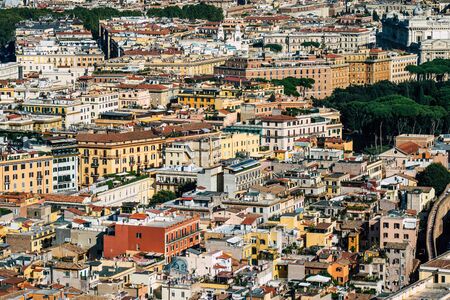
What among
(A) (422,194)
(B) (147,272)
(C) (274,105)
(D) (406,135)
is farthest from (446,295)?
(C) (274,105)

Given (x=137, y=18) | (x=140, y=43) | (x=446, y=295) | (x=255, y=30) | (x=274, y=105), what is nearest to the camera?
(x=446, y=295)

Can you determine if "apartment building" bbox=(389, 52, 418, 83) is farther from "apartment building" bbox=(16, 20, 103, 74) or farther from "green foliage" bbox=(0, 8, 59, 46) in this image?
"green foliage" bbox=(0, 8, 59, 46)

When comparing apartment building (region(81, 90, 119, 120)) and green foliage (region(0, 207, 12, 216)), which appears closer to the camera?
green foliage (region(0, 207, 12, 216))

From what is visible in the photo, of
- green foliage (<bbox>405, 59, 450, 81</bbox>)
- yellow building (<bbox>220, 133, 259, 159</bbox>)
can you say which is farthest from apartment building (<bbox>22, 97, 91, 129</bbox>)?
green foliage (<bbox>405, 59, 450, 81</bbox>)

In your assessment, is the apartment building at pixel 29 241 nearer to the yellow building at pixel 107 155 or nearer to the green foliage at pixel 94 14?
the yellow building at pixel 107 155

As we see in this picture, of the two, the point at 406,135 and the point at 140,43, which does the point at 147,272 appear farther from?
the point at 140,43

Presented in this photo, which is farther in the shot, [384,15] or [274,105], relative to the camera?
[384,15]

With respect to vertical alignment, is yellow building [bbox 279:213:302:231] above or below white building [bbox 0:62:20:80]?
above
